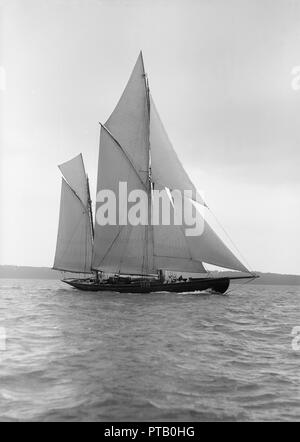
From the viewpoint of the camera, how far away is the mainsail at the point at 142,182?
40.5 m

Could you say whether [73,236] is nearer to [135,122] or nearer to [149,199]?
[149,199]

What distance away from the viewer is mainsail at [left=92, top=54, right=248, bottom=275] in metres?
40.5

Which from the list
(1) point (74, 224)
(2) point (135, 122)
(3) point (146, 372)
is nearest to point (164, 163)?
(2) point (135, 122)

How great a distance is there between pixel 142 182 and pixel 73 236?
11392mm

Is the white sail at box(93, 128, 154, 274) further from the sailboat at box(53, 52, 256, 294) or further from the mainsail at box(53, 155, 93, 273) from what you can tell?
the mainsail at box(53, 155, 93, 273)

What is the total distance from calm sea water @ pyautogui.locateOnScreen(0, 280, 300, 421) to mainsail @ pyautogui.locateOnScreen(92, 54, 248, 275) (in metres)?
19.4

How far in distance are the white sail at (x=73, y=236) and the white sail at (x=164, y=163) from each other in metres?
11.5

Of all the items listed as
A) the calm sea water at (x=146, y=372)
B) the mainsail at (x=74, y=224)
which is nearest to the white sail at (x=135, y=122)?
the mainsail at (x=74, y=224)

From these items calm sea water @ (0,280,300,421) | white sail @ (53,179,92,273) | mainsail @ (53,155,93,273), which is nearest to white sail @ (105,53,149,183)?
mainsail @ (53,155,93,273)

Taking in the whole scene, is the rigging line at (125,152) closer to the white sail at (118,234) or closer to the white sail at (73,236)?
the white sail at (118,234)

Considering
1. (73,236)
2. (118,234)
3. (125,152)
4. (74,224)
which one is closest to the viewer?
(118,234)

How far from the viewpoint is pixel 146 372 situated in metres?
11.5

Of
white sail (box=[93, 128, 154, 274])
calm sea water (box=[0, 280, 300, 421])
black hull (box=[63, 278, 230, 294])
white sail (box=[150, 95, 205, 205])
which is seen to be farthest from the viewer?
white sail (box=[93, 128, 154, 274])
